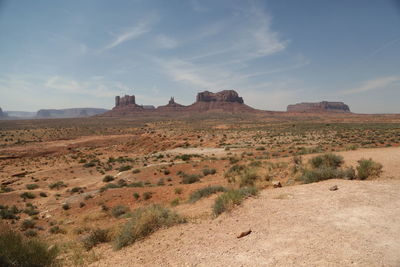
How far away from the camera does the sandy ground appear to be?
12.5 ft

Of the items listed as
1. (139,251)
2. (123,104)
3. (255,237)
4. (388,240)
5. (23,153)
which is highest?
(123,104)

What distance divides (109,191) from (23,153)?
31.6 m

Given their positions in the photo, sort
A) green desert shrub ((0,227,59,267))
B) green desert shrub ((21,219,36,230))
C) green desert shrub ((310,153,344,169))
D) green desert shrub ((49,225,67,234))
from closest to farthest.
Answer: green desert shrub ((0,227,59,267))
green desert shrub ((49,225,67,234))
green desert shrub ((21,219,36,230))
green desert shrub ((310,153,344,169))

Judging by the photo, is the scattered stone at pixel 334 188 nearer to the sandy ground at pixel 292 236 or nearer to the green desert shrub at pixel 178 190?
the sandy ground at pixel 292 236

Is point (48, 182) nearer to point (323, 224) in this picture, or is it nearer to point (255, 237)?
point (255, 237)

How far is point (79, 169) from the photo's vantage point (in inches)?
910

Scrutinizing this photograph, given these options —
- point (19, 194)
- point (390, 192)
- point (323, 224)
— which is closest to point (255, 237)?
point (323, 224)

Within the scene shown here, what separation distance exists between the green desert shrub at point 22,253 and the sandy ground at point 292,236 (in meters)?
1.03

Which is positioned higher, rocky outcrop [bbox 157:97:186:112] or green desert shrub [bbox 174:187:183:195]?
rocky outcrop [bbox 157:97:186:112]

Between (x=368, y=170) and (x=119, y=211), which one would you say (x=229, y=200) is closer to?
(x=119, y=211)

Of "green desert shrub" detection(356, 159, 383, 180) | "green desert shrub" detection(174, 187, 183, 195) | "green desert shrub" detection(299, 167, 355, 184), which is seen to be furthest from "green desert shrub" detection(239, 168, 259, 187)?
"green desert shrub" detection(356, 159, 383, 180)

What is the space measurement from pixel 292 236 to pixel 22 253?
565 cm

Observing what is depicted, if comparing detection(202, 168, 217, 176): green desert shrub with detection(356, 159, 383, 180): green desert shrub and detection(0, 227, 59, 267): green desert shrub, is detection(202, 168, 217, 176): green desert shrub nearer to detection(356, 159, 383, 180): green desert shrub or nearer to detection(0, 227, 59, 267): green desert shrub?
detection(356, 159, 383, 180): green desert shrub

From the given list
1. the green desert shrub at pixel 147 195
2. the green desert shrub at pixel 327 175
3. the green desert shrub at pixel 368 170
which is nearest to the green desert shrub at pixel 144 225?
the green desert shrub at pixel 147 195
